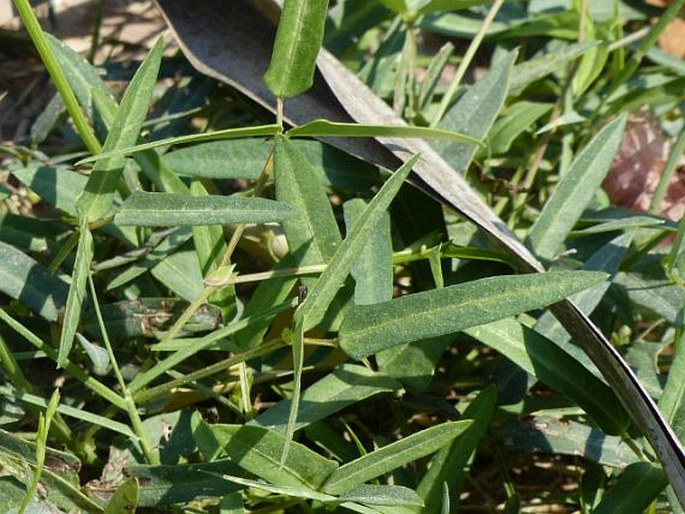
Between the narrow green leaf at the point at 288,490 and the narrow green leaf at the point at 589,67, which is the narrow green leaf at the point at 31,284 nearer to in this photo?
the narrow green leaf at the point at 288,490

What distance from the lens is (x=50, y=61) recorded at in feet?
2.97

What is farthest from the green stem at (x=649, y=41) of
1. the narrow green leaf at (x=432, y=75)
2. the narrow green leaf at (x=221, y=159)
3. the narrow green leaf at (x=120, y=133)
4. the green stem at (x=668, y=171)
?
the narrow green leaf at (x=120, y=133)

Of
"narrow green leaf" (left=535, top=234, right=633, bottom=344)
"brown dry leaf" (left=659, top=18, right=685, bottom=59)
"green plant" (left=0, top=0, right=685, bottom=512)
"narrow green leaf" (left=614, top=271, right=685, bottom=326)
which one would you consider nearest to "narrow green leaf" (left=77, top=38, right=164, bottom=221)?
"green plant" (left=0, top=0, right=685, bottom=512)

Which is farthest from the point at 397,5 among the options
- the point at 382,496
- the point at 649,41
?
the point at 382,496

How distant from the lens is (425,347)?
1.01 metres

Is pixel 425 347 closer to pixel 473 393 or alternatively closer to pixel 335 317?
pixel 335 317

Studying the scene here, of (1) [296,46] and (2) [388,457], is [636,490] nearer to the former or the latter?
(2) [388,457]

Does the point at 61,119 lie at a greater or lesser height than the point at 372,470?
greater

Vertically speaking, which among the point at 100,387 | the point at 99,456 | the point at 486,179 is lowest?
the point at 99,456

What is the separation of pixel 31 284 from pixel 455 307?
1.53 ft

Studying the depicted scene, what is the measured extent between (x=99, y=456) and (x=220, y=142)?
1.25ft

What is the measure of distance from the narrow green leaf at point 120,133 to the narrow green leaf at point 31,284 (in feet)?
0.47

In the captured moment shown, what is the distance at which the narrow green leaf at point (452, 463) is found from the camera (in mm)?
989

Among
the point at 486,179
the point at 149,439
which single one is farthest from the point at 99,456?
the point at 486,179
